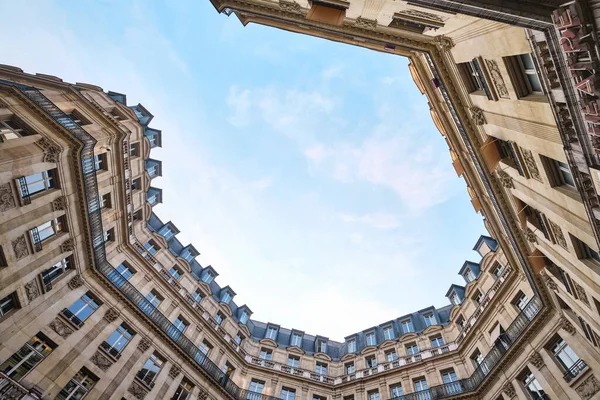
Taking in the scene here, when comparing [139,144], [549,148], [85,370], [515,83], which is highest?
[139,144]

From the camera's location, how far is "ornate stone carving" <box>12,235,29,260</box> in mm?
17031

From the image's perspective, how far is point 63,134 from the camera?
1928cm

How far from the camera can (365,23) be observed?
16812 mm

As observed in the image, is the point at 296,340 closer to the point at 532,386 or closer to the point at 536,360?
the point at 532,386

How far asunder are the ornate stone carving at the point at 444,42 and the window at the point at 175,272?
2823 cm

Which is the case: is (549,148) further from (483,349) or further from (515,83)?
(483,349)

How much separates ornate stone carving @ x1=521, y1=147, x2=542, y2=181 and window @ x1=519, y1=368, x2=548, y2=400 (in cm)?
1372

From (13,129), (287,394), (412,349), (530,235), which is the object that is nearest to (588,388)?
(530,235)

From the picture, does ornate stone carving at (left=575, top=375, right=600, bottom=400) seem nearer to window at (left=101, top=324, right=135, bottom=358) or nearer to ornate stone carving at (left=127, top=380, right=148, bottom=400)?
ornate stone carving at (left=127, top=380, right=148, bottom=400)

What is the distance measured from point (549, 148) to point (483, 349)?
2028 cm

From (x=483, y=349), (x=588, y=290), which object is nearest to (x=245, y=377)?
(x=483, y=349)

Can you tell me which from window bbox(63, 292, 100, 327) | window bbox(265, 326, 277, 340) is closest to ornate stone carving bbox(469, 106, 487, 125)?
window bbox(63, 292, 100, 327)

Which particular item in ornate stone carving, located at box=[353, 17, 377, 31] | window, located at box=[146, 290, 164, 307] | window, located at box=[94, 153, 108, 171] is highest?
ornate stone carving, located at box=[353, 17, 377, 31]

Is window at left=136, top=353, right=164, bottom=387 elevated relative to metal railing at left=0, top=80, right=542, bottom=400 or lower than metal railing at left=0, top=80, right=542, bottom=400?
lower
